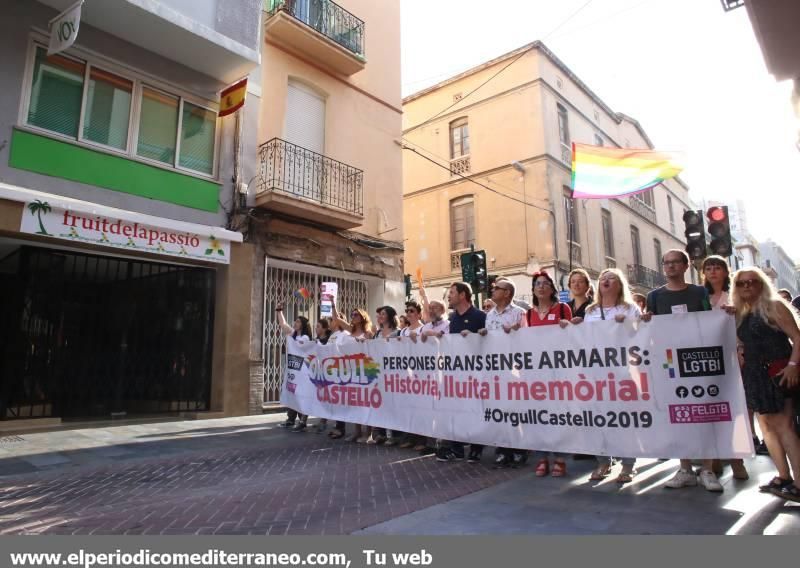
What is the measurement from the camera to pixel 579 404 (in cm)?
453

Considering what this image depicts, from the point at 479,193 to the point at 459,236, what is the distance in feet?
6.39

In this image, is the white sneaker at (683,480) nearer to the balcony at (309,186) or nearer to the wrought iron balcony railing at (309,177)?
the balcony at (309,186)

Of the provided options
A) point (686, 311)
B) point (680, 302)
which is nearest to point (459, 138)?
point (680, 302)

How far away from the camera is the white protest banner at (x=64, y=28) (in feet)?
24.4

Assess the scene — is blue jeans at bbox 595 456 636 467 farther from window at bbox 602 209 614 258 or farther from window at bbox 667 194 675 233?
window at bbox 667 194 675 233

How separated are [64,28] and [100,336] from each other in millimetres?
5051

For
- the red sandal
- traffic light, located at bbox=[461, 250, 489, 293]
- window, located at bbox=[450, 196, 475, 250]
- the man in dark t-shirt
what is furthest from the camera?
window, located at bbox=[450, 196, 475, 250]

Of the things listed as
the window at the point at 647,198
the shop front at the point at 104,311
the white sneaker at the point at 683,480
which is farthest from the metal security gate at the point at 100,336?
the window at the point at 647,198

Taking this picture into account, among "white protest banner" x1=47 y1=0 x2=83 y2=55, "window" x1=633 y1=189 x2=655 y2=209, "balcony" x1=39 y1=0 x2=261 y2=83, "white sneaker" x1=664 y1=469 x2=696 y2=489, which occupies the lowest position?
"white sneaker" x1=664 y1=469 x2=696 y2=489

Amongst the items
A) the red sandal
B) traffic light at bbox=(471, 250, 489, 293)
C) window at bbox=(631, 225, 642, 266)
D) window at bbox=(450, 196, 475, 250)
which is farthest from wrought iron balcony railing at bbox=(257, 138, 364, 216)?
window at bbox=(631, 225, 642, 266)

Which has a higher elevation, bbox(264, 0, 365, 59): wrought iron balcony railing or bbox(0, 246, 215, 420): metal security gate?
bbox(264, 0, 365, 59): wrought iron balcony railing

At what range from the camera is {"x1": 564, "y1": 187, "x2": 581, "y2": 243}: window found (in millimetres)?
19547

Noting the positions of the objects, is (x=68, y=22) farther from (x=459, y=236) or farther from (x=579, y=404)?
(x=459, y=236)

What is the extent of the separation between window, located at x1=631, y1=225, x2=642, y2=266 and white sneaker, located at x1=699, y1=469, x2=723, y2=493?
23.2 m
